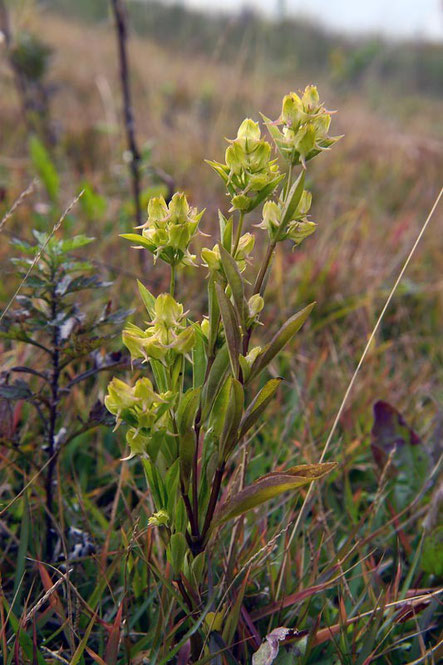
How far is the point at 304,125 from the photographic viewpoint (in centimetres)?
68

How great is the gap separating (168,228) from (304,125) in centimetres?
20

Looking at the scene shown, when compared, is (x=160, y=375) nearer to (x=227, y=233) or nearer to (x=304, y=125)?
(x=227, y=233)

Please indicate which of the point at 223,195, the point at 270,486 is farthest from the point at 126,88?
the point at 270,486

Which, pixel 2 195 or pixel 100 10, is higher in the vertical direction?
pixel 100 10

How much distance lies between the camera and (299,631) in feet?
2.69

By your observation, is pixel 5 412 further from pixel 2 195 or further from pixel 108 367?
pixel 2 195

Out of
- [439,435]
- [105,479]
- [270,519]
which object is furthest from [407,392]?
[105,479]

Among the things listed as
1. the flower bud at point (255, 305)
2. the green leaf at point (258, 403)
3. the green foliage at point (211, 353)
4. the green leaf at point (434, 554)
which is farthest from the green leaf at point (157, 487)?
the green leaf at point (434, 554)

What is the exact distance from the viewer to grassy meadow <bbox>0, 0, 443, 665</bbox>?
33.3 inches

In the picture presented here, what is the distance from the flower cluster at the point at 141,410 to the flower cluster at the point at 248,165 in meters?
0.25

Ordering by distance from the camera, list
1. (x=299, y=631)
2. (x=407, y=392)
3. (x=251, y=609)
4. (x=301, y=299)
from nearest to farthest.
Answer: (x=299, y=631) → (x=251, y=609) → (x=407, y=392) → (x=301, y=299)

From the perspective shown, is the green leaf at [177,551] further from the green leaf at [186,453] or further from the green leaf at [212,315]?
the green leaf at [212,315]

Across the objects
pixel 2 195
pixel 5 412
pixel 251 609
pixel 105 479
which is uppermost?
pixel 2 195

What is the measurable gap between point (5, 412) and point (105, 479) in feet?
1.08
